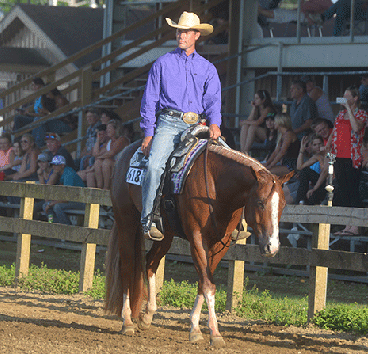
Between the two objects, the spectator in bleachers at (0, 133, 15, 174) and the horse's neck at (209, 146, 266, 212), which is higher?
the spectator in bleachers at (0, 133, 15, 174)

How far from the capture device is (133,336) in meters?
6.58

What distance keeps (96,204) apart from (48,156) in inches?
207

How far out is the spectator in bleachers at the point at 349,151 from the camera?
34.2ft

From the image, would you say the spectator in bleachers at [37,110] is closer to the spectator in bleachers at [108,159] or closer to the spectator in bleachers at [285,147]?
the spectator in bleachers at [108,159]

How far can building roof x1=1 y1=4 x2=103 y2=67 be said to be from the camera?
78.3 ft

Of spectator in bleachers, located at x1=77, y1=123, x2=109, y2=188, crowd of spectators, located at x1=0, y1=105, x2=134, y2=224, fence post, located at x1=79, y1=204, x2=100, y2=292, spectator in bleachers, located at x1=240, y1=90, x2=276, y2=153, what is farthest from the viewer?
spectator in bleachers, located at x1=77, y1=123, x2=109, y2=188

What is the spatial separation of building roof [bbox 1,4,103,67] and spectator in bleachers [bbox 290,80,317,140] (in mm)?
11939

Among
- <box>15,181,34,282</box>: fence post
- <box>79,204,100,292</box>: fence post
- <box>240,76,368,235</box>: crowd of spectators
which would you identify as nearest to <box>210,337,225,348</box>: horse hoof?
<box>79,204,100,292</box>: fence post

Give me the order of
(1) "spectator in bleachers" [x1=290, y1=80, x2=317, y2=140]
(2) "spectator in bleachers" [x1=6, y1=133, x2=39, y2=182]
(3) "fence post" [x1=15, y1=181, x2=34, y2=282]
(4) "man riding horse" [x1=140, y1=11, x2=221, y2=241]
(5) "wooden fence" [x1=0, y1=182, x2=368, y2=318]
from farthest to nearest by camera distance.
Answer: (2) "spectator in bleachers" [x1=6, y1=133, x2=39, y2=182] < (1) "spectator in bleachers" [x1=290, y1=80, x2=317, y2=140] < (3) "fence post" [x1=15, y1=181, x2=34, y2=282] < (5) "wooden fence" [x1=0, y1=182, x2=368, y2=318] < (4) "man riding horse" [x1=140, y1=11, x2=221, y2=241]

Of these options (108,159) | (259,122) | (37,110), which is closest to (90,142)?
(108,159)

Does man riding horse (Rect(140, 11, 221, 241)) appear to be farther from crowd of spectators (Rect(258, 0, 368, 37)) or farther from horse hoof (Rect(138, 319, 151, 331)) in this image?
crowd of spectators (Rect(258, 0, 368, 37))

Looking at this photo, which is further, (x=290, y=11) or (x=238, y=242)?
(x=290, y=11)

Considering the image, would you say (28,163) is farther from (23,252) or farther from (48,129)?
(23,252)

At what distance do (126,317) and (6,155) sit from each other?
9.76 meters
